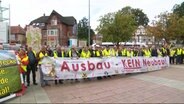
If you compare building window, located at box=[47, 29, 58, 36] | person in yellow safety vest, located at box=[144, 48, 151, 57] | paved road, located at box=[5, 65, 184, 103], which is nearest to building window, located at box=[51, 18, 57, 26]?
building window, located at box=[47, 29, 58, 36]

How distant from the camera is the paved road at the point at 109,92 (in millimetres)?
10086

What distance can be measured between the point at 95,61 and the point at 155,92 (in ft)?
14.0

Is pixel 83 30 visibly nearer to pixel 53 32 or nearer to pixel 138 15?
pixel 53 32

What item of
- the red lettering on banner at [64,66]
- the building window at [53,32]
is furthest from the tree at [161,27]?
the red lettering on banner at [64,66]

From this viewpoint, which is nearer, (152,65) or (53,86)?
(53,86)

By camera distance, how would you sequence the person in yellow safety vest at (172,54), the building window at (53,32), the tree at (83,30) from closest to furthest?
the person in yellow safety vest at (172,54), the building window at (53,32), the tree at (83,30)

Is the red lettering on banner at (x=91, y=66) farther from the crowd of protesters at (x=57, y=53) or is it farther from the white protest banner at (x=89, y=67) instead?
the crowd of protesters at (x=57, y=53)

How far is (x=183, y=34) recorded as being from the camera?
60.8 m

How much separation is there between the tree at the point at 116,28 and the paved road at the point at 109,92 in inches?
2018

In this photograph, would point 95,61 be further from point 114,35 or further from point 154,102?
point 114,35

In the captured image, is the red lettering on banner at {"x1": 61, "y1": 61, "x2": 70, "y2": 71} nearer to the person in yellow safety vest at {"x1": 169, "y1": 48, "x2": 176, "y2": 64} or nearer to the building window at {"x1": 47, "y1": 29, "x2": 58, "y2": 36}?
the person in yellow safety vest at {"x1": 169, "y1": 48, "x2": 176, "y2": 64}

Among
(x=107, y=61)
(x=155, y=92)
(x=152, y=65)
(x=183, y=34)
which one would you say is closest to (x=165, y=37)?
(x=183, y=34)

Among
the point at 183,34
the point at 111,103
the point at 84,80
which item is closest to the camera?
the point at 111,103

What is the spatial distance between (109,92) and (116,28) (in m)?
55.1
